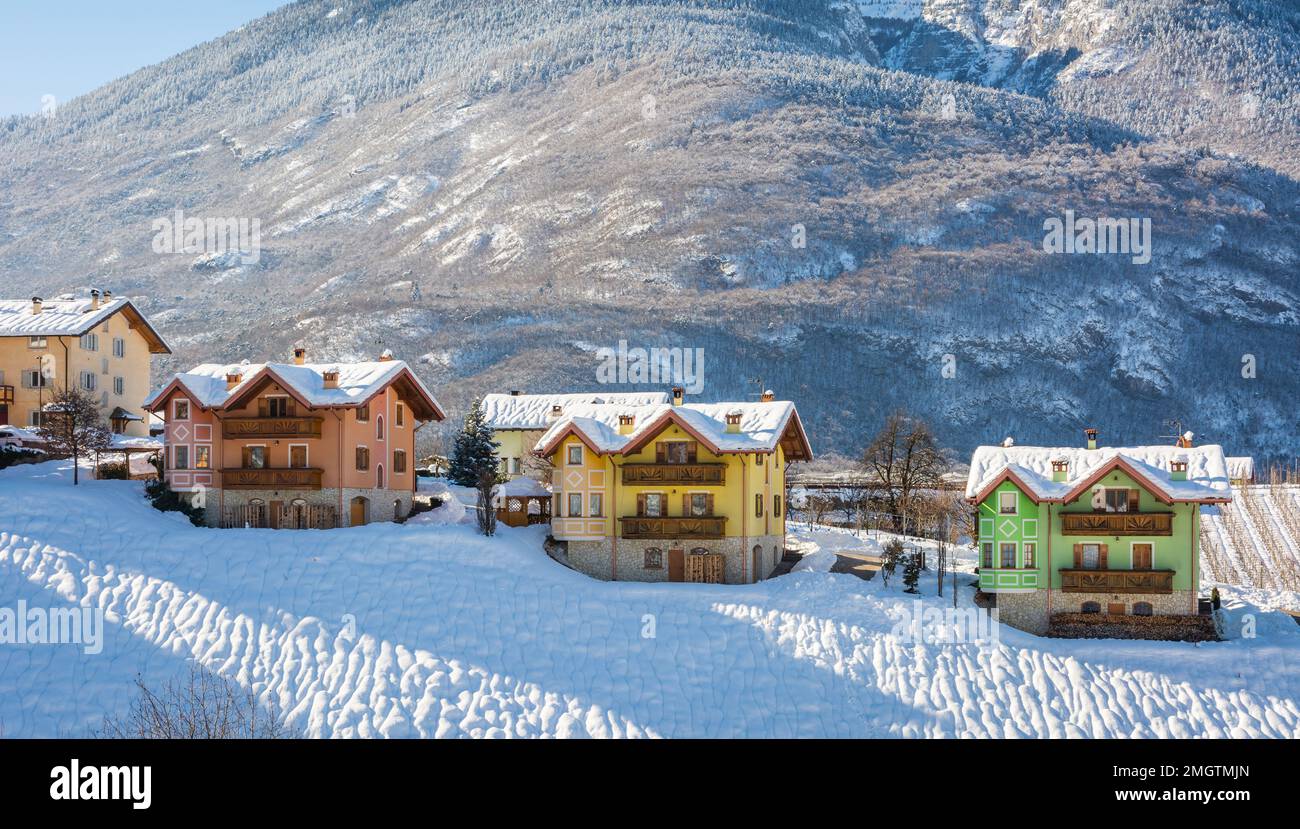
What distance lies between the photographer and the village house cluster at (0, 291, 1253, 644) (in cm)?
5797

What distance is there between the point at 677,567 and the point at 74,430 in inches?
1090

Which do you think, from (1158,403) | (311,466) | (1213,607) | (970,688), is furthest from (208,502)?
(1158,403)

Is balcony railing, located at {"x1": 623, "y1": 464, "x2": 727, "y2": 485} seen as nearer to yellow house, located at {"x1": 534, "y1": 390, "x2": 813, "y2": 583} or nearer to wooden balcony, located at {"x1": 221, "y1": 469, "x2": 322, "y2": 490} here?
yellow house, located at {"x1": 534, "y1": 390, "x2": 813, "y2": 583}

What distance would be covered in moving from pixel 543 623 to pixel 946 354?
137m

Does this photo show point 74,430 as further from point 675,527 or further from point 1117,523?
point 1117,523

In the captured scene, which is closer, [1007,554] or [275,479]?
[1007,554]

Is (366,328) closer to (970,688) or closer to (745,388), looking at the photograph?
(745,388)

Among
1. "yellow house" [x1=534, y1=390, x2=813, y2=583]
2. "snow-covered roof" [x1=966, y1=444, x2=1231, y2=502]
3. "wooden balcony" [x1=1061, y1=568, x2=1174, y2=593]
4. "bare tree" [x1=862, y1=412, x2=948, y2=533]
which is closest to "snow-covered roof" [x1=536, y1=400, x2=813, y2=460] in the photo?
"yellow house" [x1=534, y1=390, x2=813, y2=583]

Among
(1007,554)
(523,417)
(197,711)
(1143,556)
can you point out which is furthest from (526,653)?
(523,417)

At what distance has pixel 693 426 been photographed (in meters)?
61.2

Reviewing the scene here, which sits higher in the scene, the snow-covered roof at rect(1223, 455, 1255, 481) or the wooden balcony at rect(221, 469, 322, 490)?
the wooden balcony at rect(221, 469, 322, 490)

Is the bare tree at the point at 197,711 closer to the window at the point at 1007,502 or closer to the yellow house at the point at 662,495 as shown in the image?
the yellow house at the point at 662,495

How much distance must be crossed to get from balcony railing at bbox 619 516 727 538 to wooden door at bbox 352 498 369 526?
11.8 metres

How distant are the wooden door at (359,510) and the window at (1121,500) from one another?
3113cm
